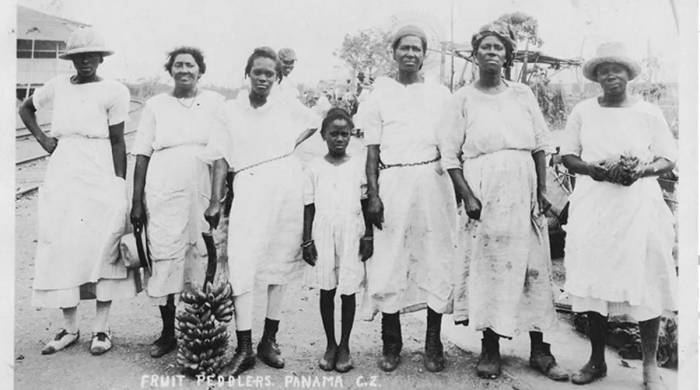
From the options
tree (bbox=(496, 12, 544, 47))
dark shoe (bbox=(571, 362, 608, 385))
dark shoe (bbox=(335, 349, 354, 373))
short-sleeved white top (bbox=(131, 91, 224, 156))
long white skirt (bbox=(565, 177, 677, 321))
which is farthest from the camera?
tree (bbox=(496, 12, 544, 47))

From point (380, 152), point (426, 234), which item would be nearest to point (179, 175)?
point (380, 152)

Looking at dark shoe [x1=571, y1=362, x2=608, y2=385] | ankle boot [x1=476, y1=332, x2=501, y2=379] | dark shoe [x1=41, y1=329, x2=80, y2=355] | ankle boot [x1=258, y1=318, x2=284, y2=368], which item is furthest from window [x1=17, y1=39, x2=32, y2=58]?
dark shoe [x1=571, y1=362, x2=608, y2=385]

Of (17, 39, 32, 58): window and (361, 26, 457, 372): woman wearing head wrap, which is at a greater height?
(17, 39, 32, 58): window

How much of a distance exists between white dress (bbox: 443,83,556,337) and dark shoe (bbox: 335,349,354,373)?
682 mm

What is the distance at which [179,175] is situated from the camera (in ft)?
10.6

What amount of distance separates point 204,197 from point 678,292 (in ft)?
8.59

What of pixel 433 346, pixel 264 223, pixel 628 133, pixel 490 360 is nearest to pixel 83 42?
pixel 264 223

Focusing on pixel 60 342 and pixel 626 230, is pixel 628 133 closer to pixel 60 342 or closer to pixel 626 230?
pixel 626 230

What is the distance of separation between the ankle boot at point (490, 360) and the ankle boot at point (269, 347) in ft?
3.48

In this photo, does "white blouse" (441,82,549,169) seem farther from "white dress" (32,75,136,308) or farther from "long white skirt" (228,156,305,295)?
"white dress" (32,75,136,308)

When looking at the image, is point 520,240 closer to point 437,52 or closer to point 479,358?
point 479,358

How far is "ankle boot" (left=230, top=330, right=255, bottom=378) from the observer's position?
3051 millimetres

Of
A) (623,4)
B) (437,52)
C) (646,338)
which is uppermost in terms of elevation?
(623,4)

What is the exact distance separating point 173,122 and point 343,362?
1598mm
